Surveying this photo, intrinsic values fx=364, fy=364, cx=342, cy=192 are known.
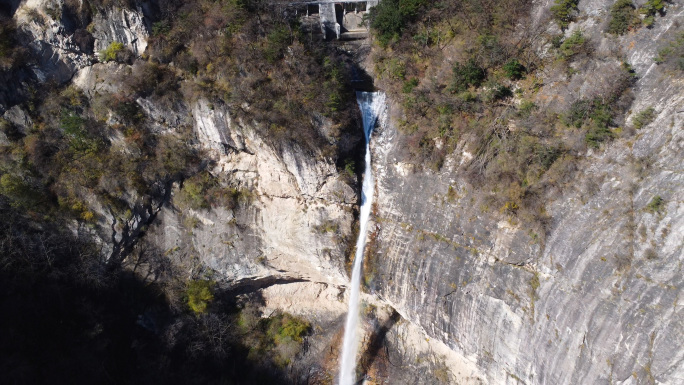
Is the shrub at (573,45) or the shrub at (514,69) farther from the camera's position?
the shrub at (514,69)

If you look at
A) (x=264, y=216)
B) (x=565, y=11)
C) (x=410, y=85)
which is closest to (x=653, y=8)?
(x=565, y=11)

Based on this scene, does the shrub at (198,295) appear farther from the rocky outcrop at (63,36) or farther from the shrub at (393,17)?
the shrub at (393,17)

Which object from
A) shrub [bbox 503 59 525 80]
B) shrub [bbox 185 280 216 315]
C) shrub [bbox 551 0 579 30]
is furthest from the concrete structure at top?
shrub [bbox 185 280 216 315]

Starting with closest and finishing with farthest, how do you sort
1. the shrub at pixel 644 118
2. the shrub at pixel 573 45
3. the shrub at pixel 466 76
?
the shrub at pixel 644 118 < the shrub at pixel 573 45 < the shrub at pixel 466 76

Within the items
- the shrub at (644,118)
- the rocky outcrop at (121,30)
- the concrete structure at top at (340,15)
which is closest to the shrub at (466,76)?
the shrub at (644,118)

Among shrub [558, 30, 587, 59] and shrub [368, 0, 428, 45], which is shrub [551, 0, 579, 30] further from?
shrub [368, 0, 428, 45]

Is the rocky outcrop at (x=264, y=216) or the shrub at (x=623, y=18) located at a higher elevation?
the shrub at (x=623, y=18)

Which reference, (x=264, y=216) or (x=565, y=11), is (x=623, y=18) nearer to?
(x=565, y=11)
